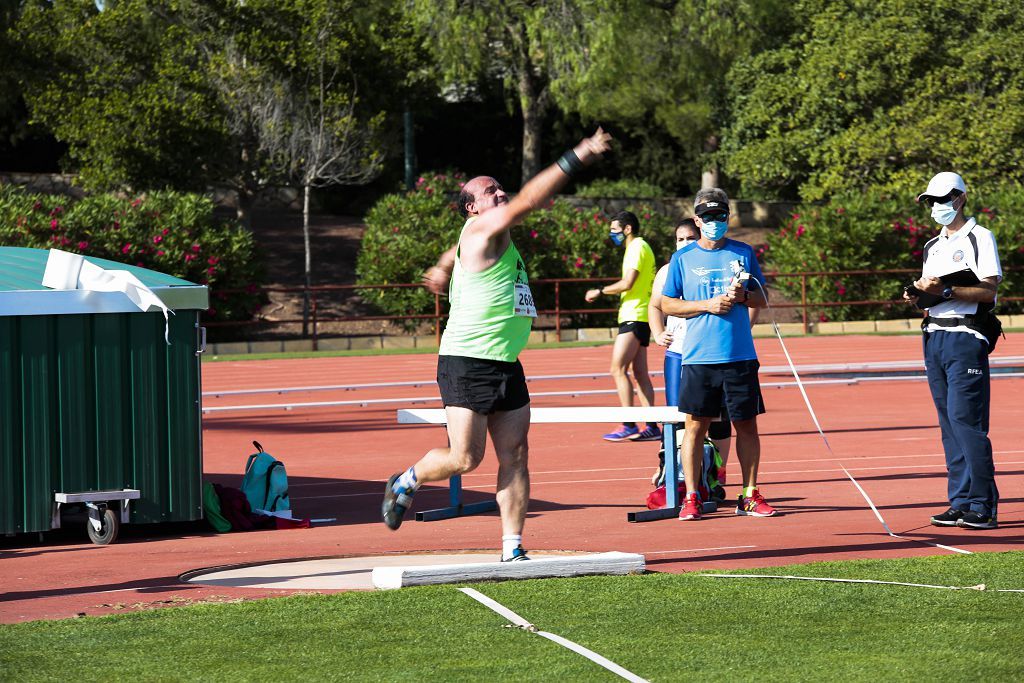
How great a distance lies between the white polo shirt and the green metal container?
443 cm

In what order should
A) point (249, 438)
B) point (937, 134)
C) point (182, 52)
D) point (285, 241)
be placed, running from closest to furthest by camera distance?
point (249, 438) → point (182, 52) → point (937, 134) → point (285, 241)

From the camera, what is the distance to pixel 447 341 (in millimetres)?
7148

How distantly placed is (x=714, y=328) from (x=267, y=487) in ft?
10.2

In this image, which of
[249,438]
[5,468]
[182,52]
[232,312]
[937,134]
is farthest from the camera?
[937,134]

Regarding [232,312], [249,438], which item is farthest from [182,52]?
[249,438]

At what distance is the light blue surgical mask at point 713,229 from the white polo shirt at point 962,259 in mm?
1221

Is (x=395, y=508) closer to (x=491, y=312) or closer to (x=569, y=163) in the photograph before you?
(x=491, y=312)

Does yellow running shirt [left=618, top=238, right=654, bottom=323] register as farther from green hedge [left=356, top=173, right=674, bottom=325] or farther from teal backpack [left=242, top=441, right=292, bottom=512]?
green hedge [left=356, top=173, right=674, bottom=325]

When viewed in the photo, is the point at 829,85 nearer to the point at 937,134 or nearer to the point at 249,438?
the point at 937,134

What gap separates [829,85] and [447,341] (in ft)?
114

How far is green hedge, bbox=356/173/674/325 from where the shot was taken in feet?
104

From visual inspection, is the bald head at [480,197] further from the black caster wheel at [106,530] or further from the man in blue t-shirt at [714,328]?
the black caster wheel at [106,530]

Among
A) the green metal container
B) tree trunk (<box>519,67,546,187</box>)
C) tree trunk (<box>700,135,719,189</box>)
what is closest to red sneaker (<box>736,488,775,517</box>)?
the green metal container

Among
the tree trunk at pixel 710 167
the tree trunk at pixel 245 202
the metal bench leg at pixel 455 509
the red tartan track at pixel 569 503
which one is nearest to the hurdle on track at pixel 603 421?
the metal bench leg at pixel 455 509
